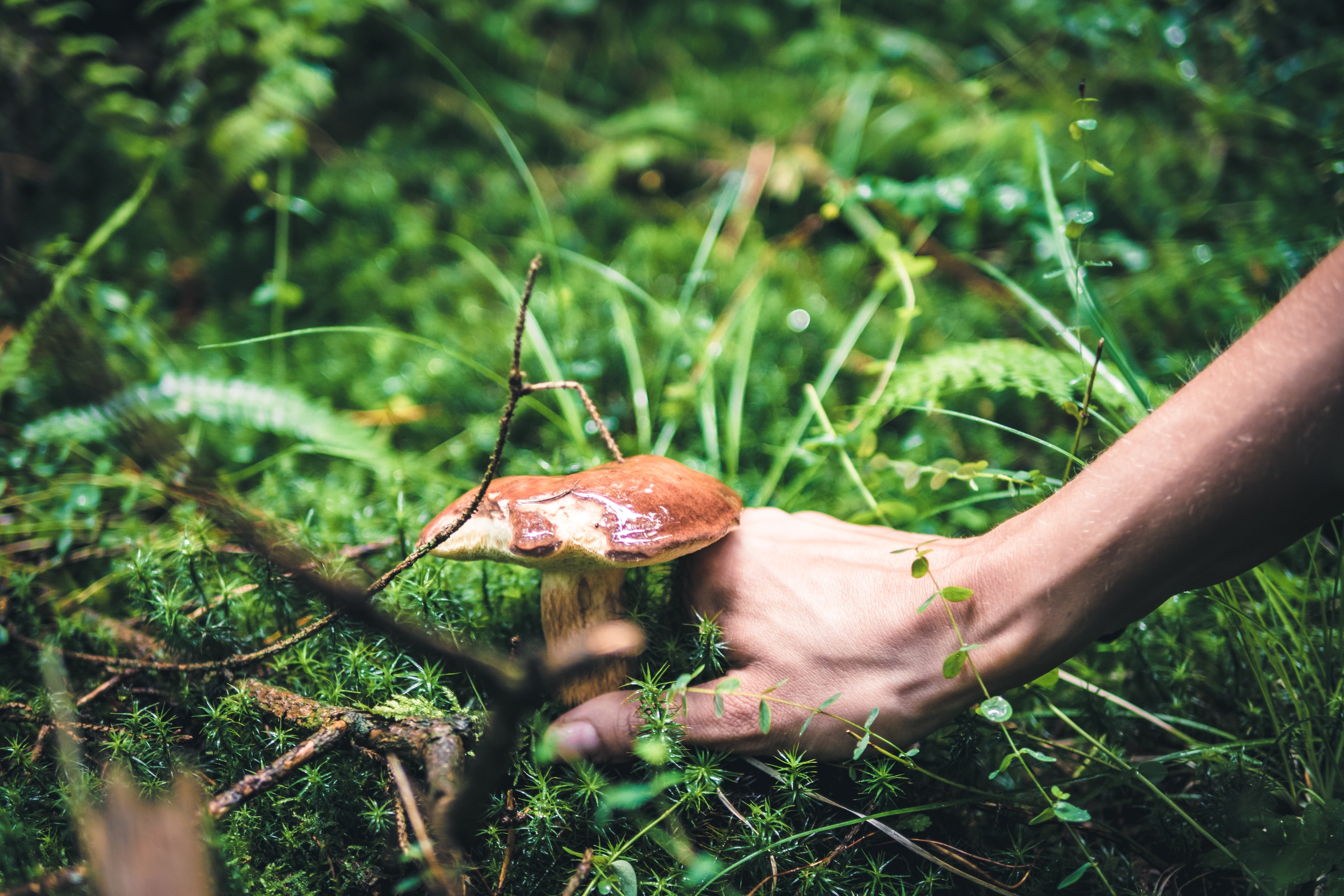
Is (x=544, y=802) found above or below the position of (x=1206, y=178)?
below

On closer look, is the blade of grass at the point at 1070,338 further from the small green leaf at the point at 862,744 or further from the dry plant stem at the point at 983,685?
the small green leaf at the point at 862,744

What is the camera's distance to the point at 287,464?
1986 mm

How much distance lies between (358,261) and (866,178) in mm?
2083

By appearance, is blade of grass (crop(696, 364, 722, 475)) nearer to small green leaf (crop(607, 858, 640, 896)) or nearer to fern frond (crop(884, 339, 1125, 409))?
fern frond (crop(884, 339, 1125, 409))

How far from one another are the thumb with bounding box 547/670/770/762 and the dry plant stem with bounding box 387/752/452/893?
0.83 ft

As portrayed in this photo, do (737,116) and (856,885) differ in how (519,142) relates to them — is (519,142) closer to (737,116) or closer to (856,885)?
(737,116)

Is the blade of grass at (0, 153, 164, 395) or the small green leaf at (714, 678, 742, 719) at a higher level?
the blade of grass at (0, 153, 164, 395)

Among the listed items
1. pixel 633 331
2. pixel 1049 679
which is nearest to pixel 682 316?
pixel 633 331

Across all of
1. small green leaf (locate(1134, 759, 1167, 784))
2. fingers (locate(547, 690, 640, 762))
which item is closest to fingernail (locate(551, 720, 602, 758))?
fingers (locate(547, 690, 640, 762))

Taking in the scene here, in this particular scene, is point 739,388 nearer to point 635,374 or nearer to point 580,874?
point 635,374

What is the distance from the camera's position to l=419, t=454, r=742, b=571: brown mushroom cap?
3.47 ft

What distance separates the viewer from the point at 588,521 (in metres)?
1.07

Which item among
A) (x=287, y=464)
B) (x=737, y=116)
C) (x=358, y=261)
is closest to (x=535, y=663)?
(x=287, y=464)

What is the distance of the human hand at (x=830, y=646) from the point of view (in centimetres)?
115
